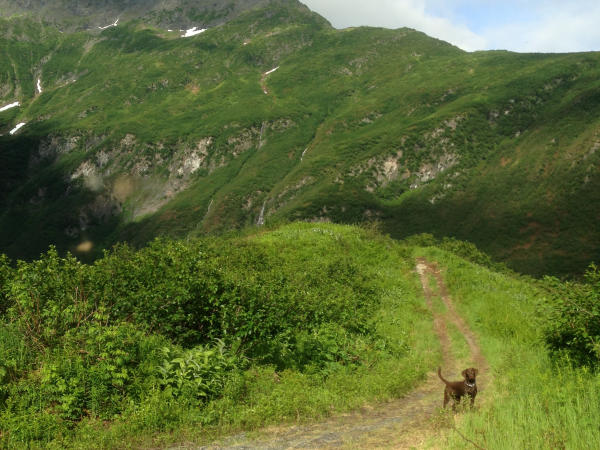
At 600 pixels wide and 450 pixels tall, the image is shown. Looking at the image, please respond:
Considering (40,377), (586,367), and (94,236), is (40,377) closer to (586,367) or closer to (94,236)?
(586,367)

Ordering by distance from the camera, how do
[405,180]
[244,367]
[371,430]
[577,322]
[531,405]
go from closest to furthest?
[531,405]
[371,430]
[577,322]
[244,367]
[405,180]

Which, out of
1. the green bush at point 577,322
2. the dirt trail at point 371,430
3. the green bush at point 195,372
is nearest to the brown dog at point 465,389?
the dirt trail at point 371,430

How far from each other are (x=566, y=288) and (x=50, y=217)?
199189 millimetres

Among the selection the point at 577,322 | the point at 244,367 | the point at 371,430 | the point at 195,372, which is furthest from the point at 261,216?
the point at 371,430

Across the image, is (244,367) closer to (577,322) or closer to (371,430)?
(371,430)

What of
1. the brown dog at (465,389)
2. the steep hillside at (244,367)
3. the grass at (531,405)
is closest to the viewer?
the grass at (531,405)

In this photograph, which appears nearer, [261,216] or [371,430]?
[371,430]

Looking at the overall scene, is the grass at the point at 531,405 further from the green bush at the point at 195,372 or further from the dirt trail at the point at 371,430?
the green bush at the point at 195,372

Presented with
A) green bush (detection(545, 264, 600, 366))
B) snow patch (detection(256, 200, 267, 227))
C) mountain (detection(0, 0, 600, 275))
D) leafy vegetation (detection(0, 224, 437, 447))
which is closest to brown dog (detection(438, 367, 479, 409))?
leafy vegetation (detection(0, 224, 437, 447))

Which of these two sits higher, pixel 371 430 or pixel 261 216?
pixel 261 216

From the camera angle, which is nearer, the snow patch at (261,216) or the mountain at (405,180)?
the mountain at (405,180)

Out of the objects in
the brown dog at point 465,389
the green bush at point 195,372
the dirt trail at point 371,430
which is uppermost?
the green bush at point 195,372

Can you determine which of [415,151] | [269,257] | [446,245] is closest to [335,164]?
[415,151]

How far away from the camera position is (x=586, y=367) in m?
7.78
